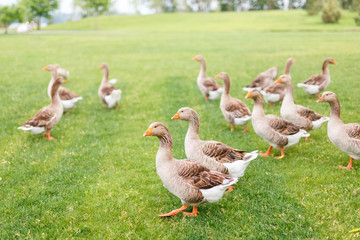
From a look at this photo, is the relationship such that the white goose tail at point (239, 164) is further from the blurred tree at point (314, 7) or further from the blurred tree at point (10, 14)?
the blurred tree at point (314, 7)

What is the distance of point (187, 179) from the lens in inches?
208

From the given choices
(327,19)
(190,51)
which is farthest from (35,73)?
(327,19)

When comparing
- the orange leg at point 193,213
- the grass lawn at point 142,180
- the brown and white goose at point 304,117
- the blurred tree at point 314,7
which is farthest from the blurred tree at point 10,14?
the blurred tree at point 314,7

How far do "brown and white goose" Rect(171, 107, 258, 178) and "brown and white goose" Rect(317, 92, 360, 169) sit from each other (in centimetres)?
227

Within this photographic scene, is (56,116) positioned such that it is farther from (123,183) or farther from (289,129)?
(289,129)

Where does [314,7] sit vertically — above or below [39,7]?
below

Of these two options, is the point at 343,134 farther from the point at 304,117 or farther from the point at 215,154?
the point at 215,154

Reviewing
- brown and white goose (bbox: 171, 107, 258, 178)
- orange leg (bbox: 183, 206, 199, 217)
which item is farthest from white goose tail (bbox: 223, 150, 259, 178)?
orange leg (bbox: 183, 206, 199, 217)

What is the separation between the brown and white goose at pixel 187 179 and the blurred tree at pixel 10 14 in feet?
195

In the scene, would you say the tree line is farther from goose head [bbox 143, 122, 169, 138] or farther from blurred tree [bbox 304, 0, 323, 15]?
goose head [bbox 143, 122, 169, 138]

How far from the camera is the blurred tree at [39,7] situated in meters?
49.1

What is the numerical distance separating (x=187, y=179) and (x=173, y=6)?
15136 cm

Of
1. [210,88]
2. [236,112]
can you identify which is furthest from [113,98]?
[236,112]

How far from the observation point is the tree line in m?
52.4
